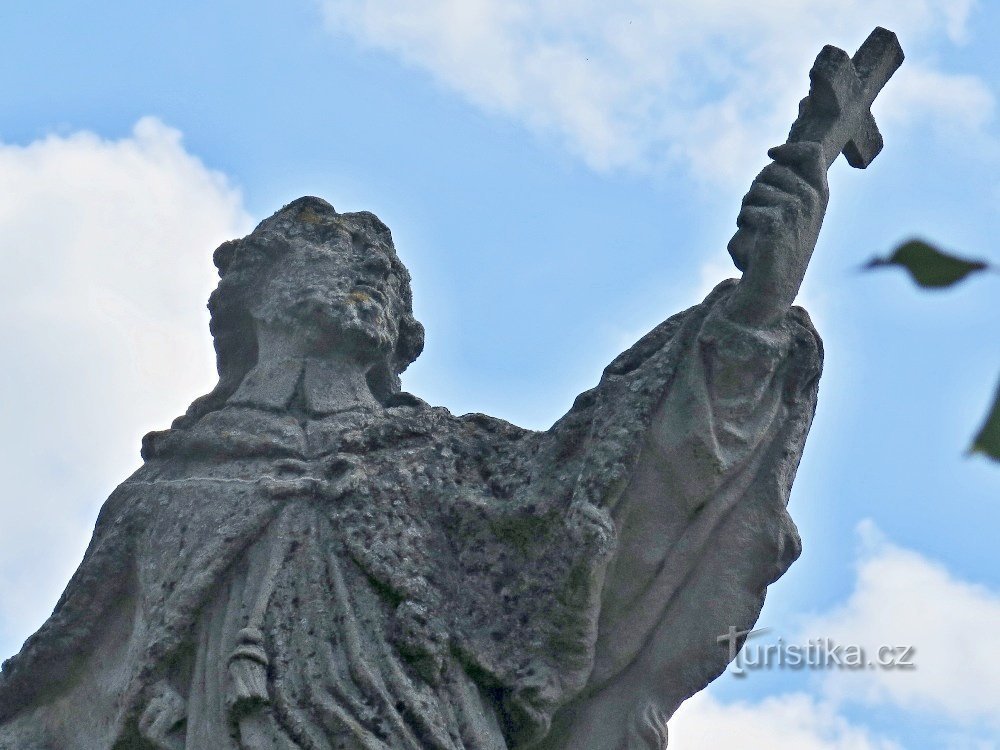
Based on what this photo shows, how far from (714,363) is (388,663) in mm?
1382

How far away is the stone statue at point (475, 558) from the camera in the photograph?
15.3ft

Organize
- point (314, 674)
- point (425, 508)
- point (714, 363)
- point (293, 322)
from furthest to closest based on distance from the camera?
1. point (293, 322)
2. point (425, 508)
3. point (714, 363)
4. point (314, 674)

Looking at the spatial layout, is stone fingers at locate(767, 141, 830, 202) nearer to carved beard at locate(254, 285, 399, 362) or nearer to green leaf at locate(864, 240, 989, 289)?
carved beard at locate(254, 285, 399, 362)

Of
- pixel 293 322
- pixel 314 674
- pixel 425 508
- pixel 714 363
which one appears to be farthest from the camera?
pixel 293 322

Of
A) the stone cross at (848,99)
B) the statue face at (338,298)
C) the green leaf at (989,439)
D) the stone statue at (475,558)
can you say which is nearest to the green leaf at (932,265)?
the green leaf at (989,439)

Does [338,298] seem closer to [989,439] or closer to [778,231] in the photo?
[778,231]

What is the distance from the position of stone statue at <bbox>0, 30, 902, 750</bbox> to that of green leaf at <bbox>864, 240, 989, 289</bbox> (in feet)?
11.8

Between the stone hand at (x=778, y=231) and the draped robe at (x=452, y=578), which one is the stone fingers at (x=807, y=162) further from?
the draped robe at (x=452, y=578)

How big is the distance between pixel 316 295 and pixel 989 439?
4834 mm

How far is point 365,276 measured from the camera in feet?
19.4

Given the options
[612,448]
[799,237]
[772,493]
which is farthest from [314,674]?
[799,237]

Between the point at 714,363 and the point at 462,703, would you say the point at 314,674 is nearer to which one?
the point at 462,703

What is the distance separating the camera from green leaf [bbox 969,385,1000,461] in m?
1.02

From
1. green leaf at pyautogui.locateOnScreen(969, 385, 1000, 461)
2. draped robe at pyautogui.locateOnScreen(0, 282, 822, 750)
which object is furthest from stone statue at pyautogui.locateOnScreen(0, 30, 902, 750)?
green leaf at pyautogui.locateOnScreen(969, 385, 1000, 461)
